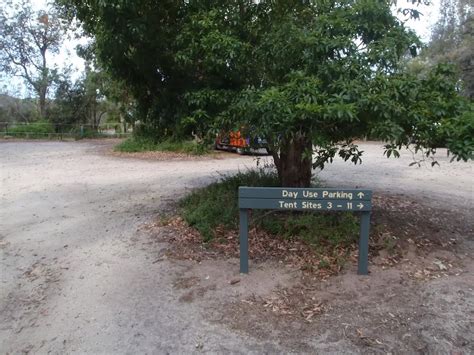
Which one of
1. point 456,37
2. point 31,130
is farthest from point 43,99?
point 456,37

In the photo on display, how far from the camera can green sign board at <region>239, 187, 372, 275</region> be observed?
13.3 ft

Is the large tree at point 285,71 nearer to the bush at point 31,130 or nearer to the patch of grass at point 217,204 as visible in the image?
the patch of grass at point 217,204

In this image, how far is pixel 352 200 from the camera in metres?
4.05

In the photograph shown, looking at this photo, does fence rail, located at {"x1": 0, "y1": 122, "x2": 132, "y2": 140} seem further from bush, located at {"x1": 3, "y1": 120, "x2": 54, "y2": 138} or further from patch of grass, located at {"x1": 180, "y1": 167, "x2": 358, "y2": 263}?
patch of grass, located at {"x1": 180, "y1": 167, "x2": 358, "y2": 263}

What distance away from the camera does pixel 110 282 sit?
4.23 m

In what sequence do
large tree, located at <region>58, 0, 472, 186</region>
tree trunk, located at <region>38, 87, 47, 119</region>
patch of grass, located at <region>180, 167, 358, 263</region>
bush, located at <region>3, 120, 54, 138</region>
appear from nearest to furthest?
1. large tree, located at <region>58, 0, 472, 186</region>
2. patch of grass, located at <region>180, 167, 358, 263</region>
3. bush, located at <region>3, 120, 54, 138</region>
4. tree trunk, located at <region>38, 87, 47, 119</region>

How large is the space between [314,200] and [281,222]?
1204 millimetres

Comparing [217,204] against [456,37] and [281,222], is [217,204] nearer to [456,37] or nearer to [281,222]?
[281,222]

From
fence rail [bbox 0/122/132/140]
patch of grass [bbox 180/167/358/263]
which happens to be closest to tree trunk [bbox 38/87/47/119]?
fence rail [bbox 0/122/132/140]

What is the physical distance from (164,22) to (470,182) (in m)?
7.87

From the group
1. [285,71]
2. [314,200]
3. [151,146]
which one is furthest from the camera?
[151,146]

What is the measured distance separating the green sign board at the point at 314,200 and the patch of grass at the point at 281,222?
63cm

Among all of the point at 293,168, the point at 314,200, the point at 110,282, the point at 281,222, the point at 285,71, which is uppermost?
the point at 285,71

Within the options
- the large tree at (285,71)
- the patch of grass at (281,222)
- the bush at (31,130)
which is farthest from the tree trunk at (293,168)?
the bush at (31,130)
